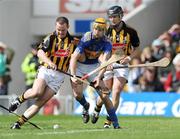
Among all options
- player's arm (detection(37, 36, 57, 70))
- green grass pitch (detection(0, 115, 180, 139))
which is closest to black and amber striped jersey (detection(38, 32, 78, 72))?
player's arm (detection(37, 36, 57, 70))

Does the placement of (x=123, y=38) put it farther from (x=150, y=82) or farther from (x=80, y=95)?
(x=150, y=82)

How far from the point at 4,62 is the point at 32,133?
1213 centimetres

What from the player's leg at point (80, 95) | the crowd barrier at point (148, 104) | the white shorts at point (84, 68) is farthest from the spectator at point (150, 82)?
the white shorts at point (84, 68)

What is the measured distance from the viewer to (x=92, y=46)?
15.4 meters

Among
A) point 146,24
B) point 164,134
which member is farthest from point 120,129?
point 146,24

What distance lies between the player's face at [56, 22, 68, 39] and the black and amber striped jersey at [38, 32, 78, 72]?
0.09m

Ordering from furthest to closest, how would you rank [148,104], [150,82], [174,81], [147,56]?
[147,56] → [150,82] → [174,81] → [148,104]

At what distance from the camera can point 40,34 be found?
28.9 m

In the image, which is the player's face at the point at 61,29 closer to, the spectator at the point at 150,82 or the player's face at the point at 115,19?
the player's face at the point at 115,19

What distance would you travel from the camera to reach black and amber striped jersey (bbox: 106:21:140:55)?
55.1ft

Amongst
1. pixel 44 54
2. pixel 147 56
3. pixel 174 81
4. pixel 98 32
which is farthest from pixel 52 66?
pixel 147 56

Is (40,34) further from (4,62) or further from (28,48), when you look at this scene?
A: (4,62)

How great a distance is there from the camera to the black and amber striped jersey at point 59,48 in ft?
49.8

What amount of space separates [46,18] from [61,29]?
1380 centimetres
